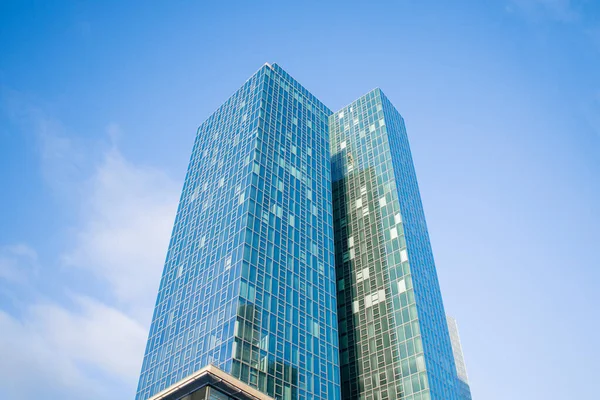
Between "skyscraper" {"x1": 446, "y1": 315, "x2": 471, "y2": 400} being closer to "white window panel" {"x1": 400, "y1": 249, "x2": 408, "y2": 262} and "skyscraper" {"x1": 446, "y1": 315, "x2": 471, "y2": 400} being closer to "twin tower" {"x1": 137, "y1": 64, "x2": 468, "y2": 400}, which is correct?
"twin tower" {"x1": 137, "y1": 64, "x2": 468, "y2": 400}

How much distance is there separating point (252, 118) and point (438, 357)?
163 feet

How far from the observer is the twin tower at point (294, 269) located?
6325cm

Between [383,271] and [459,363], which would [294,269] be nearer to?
[383,271]

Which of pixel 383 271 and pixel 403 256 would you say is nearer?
pixel 403 256

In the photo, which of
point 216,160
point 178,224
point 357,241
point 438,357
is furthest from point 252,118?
point 438,357

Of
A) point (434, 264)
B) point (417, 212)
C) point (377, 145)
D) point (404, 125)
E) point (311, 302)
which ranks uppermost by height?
Answer: point (404, 125)

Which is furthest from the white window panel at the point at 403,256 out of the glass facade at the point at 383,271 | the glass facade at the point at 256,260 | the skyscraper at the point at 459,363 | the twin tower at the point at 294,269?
the skyscraper at the point at 459,363

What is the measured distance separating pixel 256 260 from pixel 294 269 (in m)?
7.68

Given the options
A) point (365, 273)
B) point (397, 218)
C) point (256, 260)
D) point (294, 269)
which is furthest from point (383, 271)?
point (256, 260)

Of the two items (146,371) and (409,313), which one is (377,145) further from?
(146,371)

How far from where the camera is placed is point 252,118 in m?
90.4

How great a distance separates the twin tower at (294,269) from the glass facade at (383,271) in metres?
0.25

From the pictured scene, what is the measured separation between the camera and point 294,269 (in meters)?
74.8

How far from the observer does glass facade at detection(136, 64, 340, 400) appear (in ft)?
205
